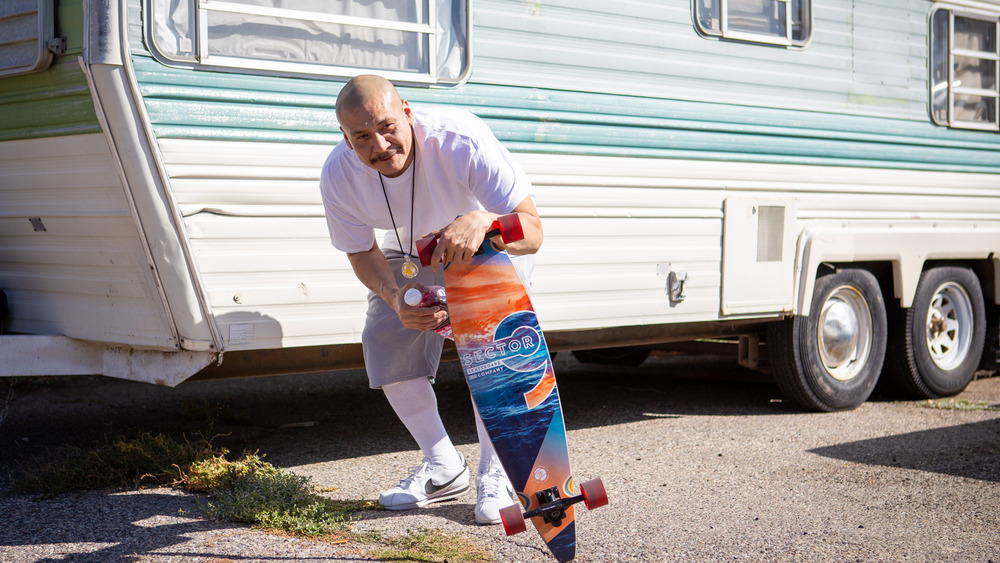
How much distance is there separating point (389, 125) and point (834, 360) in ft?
12.5

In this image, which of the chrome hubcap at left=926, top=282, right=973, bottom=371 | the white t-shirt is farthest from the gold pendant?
the chrome hubcap at left=926, top=282, right=973, bottom=371

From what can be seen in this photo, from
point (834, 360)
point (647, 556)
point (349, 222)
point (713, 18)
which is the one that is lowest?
Result: point (647, 556)

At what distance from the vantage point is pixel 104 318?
409cm

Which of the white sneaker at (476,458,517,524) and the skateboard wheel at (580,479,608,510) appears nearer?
the skateboard wheel at (580,479,608,510)

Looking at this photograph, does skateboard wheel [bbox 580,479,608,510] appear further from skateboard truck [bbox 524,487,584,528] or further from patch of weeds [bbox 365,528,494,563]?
patch of weeds [bbox 365,528,494,563]

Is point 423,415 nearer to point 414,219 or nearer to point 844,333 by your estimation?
point 414,219

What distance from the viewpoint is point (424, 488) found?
3.74 meters

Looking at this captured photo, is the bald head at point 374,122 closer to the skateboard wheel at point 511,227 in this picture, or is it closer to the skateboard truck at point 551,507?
the skateboard wheel at point 511,227

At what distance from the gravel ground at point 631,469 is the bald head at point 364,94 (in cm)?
147

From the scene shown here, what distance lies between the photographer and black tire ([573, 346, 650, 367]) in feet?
23.9

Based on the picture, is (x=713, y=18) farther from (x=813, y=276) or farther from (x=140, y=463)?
(x=140, y=463)

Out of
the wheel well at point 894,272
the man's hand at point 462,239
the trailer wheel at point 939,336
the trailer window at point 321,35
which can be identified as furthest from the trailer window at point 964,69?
the man's hand at point 462,239

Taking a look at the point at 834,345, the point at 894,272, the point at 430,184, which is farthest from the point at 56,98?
the point at 894,272

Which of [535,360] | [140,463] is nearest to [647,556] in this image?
[535,360]
